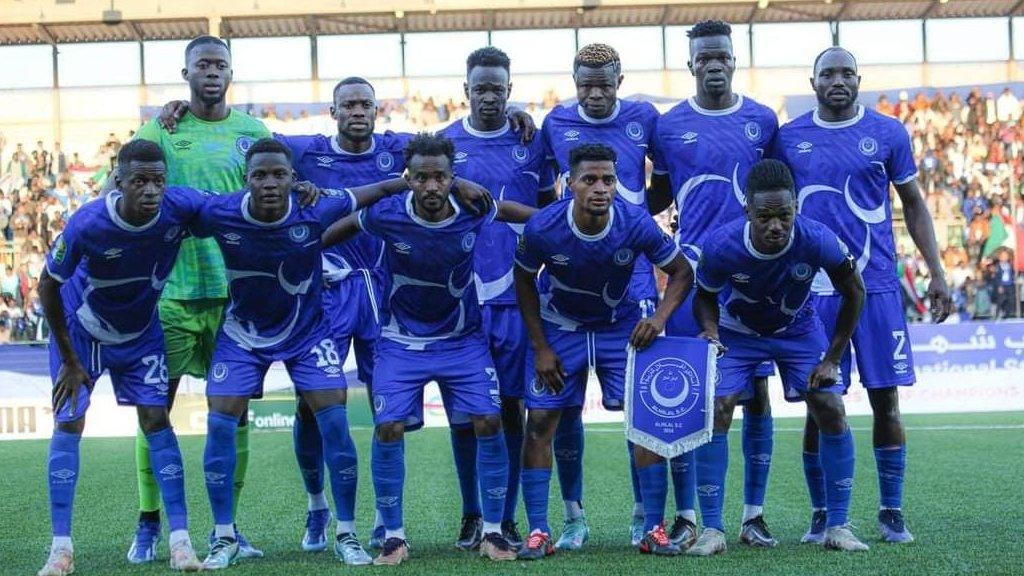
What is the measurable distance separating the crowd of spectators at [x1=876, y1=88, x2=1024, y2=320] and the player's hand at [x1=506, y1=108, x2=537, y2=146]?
1314cm

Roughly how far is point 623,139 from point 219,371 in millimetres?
2324

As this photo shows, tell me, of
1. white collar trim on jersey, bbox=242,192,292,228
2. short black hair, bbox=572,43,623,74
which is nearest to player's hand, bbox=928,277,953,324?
short black hair, bbox=572,43,623,74

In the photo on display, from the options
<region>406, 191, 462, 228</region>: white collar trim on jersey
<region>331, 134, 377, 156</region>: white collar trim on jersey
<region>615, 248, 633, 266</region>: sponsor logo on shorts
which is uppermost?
<region>331, 134, 377, 156</region>: white collar trim on jersey

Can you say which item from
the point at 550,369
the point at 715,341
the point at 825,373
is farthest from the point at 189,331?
the point at 825,373

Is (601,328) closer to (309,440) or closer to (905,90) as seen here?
(309,440)

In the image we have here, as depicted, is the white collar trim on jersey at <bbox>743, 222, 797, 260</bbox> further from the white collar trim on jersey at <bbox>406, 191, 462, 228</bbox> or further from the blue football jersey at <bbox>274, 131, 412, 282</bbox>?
the blue football jersey at <bbox>274, 131, 412, 282</bbox>

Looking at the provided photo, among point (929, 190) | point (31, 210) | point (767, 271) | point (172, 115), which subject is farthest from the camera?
point (31, 210)

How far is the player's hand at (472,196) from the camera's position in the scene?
632 centimetres

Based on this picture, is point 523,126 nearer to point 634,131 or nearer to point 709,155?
point 634,131

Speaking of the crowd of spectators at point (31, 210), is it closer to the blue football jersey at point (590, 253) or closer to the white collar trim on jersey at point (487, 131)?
the white collar trim on jersey at point (487, 131)

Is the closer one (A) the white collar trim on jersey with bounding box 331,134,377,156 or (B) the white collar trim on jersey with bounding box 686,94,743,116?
(B) the white collar trim on jersey with bounding box 686,94,743,116

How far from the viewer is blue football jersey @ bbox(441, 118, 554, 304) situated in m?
6.91

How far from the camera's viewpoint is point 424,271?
636cm

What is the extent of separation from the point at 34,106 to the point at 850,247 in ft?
84.2
